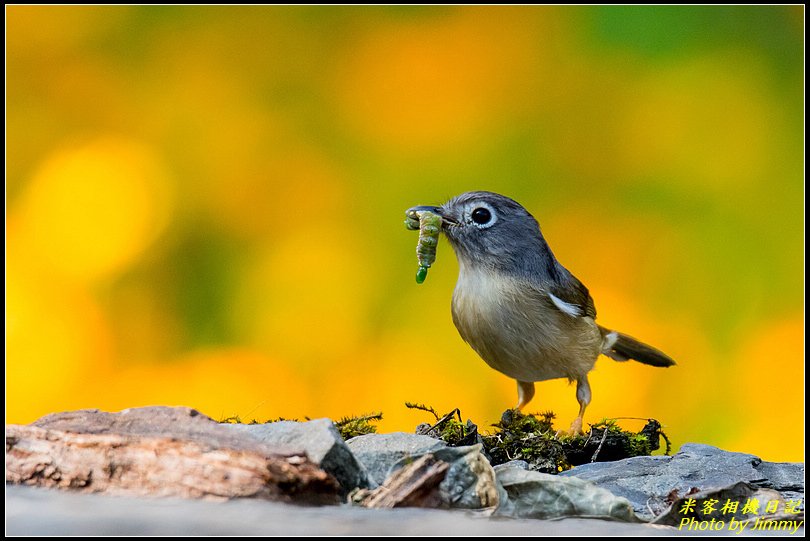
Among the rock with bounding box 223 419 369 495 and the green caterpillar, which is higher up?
the green caterpillar

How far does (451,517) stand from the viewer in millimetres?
2072

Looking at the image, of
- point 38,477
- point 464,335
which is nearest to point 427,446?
point 38,477

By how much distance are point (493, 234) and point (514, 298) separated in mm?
366

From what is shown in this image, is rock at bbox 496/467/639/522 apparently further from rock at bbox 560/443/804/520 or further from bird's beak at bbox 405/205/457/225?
bird's beak at bbox 405/205/457/225

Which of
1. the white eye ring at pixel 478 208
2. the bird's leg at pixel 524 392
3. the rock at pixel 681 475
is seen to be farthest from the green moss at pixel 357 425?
the bird's leg at pixel 524 392

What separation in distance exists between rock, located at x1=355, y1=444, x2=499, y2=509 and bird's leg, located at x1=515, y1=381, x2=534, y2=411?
244 cm

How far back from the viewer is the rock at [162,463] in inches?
81.8

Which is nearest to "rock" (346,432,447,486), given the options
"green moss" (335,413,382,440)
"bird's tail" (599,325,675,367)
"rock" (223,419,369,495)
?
"rock" (223,419,369,495)

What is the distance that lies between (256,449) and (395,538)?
58 cm

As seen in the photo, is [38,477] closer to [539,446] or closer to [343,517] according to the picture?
[343,517]

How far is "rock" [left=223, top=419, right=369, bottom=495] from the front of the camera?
226 centimetres

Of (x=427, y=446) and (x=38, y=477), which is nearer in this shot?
(x=38, y=477)

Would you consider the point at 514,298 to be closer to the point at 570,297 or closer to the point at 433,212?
the point at 570,297

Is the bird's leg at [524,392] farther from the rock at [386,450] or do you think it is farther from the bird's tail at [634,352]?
the rock at [386,450]
